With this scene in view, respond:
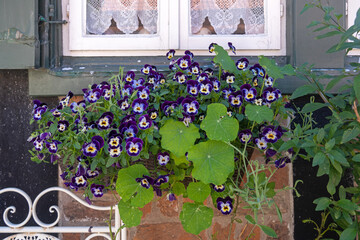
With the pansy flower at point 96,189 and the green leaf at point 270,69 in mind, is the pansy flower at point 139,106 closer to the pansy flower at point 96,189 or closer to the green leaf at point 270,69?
the pansy flower at point 96,189

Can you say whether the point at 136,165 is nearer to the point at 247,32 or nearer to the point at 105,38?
the point at 105,38

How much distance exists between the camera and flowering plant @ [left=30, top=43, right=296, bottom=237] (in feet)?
5.42

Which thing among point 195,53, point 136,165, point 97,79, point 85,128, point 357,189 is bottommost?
point 357,189

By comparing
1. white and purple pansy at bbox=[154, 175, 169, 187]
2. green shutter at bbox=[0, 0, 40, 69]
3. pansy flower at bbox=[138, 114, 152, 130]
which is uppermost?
green shutter at bbox=[0, 0, 40, 69]

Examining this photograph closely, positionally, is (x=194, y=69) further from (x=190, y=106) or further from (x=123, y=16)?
(x=123, y=16)

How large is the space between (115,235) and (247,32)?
1267 mm

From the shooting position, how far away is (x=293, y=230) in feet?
7.22

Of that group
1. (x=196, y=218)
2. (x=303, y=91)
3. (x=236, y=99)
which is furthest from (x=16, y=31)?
(x=303, y=91)

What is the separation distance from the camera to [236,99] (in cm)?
177

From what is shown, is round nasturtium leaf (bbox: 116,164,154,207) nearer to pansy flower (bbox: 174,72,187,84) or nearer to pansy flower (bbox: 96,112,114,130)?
pansy flower (bbox: 96,112,114,130)

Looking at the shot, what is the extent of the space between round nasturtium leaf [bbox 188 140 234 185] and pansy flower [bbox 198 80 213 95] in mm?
206

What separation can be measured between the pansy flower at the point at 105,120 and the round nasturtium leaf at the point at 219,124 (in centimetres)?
35

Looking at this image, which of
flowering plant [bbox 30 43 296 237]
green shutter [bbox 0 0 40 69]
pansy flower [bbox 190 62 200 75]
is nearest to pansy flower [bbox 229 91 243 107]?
flowering plant [bbox 30 43 296 237]

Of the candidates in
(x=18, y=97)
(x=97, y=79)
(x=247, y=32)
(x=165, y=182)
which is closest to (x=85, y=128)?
(x=165, y=182)
